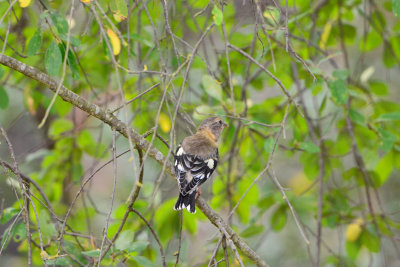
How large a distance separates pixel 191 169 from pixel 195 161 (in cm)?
22

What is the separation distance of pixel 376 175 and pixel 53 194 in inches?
120

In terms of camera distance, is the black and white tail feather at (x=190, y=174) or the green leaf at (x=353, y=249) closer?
the black and white tail feather at (x=190, y=174)

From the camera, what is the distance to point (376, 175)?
183 inches

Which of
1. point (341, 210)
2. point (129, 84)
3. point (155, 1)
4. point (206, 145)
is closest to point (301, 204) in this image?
point (341, 210)

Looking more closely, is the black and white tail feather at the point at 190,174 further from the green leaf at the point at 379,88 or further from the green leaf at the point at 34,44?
the green leaf at the point at 379,88

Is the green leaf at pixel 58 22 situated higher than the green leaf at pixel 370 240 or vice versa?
the green leaf at pixel 58 22

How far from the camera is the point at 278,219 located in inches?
187

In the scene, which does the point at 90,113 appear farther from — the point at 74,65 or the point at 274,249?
the point at 274,249

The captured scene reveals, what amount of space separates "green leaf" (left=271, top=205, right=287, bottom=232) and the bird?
2.51 ft

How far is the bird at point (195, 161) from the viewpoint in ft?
12.4

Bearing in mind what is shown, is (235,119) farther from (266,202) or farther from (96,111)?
(96,111)

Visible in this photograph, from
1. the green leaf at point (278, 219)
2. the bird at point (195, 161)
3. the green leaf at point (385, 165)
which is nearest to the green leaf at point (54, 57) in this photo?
the bird at point (195, 161)

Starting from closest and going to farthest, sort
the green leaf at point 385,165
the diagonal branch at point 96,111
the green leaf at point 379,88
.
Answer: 1. the diagonal branch at point 96,111
2. the green leaf at point 385,165
3. the green leaf at point 379,88

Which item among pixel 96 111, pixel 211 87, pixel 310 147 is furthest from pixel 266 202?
pixel 96 111
